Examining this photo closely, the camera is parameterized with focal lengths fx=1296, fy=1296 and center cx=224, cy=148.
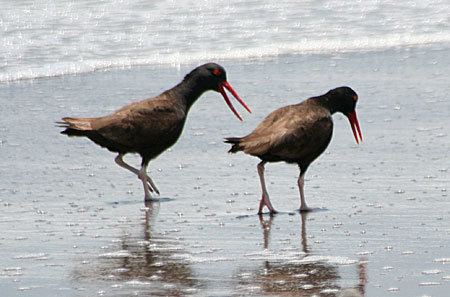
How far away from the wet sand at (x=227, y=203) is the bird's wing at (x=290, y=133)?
31 cm

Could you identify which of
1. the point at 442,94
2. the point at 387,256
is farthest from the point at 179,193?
the point at 442,94

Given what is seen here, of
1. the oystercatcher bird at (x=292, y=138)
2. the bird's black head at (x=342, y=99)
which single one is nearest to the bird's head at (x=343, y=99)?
the bird's black head at (x=342, y=99)

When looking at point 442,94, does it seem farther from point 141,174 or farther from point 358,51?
point 141,174

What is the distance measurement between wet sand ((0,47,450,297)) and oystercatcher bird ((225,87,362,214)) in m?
0.24

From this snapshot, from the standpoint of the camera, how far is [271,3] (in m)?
16.0

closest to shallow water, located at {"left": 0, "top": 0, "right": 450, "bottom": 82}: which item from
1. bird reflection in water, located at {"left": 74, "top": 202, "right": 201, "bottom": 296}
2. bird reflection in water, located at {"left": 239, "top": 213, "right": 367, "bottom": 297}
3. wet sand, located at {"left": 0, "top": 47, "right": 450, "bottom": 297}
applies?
wet sand, located at {"left": 0, "top": 47, "right": 450, "bottom": 297}

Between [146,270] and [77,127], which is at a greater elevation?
[77,127]

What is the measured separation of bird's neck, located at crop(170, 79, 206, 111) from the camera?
8.50 m

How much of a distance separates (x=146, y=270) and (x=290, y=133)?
1.97m

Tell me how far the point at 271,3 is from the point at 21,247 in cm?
993

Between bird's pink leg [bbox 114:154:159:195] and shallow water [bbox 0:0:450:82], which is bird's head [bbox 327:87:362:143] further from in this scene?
shallow water [bbox 0:0:450:82]

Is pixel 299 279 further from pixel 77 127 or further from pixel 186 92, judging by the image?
pixel 186 92

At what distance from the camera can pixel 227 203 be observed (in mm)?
7535

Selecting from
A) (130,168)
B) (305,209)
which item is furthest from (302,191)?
(130,168)
